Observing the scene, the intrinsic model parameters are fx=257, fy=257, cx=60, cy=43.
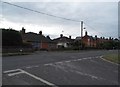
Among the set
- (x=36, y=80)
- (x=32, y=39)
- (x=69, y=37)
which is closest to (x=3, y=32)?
(x=32, y=39)

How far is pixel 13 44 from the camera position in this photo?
1887 inches

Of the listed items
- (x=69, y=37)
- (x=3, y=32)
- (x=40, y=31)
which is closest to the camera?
(x=3, y=32)

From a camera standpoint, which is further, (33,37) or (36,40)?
(33,37)

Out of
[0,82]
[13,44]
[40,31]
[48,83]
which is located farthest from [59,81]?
[40,31]

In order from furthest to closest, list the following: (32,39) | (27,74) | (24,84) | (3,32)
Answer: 1. (32,39)
2. (3,32)
3. (27,74)
4. (24,84)

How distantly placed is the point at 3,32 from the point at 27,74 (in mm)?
35402

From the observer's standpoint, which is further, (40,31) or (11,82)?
(40,31)

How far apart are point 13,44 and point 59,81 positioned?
37144 millimetres

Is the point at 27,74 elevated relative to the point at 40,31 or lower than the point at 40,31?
lower

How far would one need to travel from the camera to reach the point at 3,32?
4759 centimetres

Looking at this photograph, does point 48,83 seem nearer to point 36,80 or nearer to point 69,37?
point 36,80

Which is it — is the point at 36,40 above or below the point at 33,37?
below

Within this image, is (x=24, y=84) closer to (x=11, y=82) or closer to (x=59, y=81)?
(x=11, y=82)

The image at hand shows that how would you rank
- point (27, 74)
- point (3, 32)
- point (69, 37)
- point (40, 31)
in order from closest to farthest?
point (27, 74)
point (3, 32)
point (40, 31)
point (69, 37)
